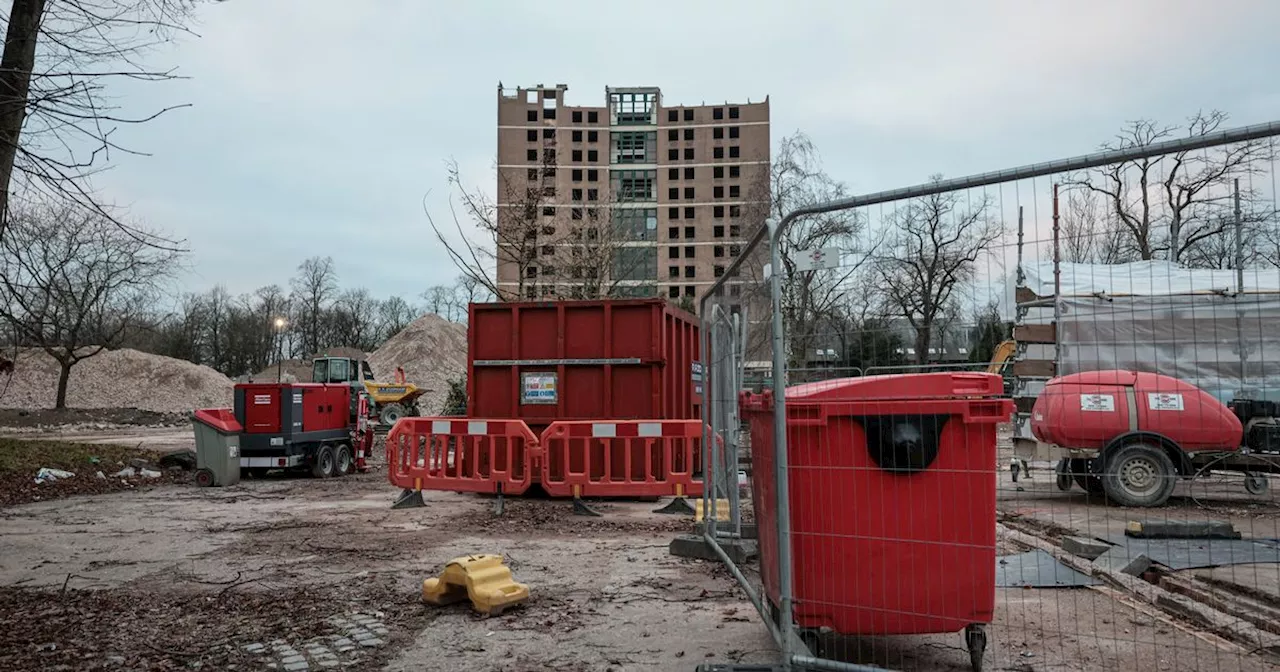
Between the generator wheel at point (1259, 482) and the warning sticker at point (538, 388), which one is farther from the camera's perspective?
the warning sticker at point (538, 388)

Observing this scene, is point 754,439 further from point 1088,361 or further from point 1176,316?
point 1176,316

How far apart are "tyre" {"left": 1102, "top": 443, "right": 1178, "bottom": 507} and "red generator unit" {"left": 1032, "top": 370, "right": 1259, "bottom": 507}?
0.12ft

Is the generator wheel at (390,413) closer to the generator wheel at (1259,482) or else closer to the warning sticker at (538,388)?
the warning sticker at (538,388)

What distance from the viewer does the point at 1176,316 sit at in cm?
319

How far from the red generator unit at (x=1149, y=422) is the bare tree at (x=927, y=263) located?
1.99 feet

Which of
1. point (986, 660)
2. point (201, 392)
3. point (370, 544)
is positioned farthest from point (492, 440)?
point (201, 392)

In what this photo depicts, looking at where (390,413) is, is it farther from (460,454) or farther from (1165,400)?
(1165,400)

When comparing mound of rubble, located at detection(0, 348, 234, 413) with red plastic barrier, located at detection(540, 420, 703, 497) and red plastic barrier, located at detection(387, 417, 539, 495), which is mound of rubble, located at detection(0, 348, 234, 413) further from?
red plastic barrier, located at detection(540, 420, 703, 497)

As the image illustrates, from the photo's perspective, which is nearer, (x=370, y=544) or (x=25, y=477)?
(x=370, y=544)

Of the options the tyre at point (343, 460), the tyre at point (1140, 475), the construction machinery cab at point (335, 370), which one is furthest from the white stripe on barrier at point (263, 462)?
the construction machinery cab at point (335, 370)

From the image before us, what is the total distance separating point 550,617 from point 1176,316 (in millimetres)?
3794

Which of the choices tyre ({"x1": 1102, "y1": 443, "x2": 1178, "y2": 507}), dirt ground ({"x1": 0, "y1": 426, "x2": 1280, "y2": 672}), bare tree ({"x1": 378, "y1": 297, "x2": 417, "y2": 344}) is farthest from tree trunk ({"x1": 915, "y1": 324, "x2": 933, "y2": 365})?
bare tree ({"x1": 378, "y1": 297, "x2": 417, "y2": 344})

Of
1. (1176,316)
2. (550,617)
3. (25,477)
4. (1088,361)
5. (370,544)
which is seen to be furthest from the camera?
(25,477)

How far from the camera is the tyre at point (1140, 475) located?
4.56 metres
